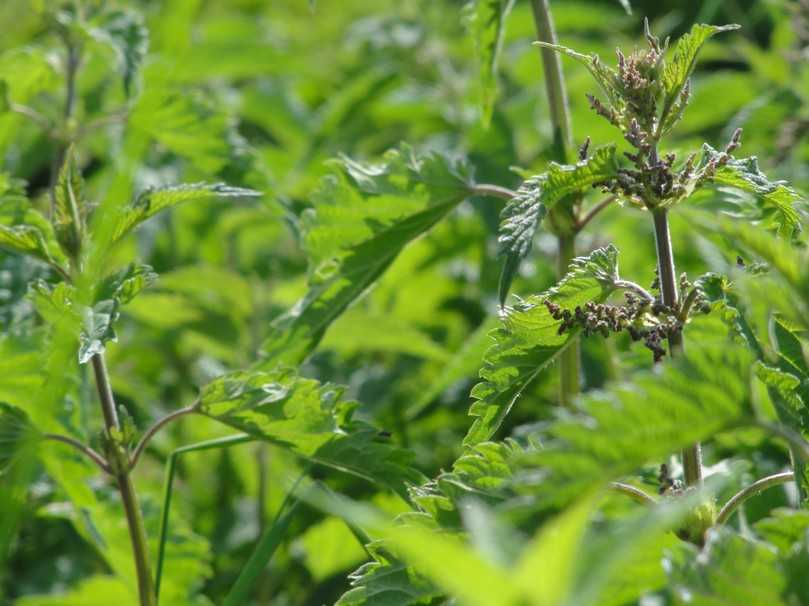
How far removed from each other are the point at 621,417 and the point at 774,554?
0.64ft

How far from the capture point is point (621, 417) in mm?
1100

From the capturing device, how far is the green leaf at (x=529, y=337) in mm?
1577

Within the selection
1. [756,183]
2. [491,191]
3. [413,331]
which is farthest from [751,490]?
[413,331]

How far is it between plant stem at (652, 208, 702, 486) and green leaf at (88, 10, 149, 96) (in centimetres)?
132

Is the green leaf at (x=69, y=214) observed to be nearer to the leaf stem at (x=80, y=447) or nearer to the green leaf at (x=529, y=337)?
the leaf stem at (x=80, y=447)

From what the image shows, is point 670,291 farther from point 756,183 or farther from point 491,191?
point 491,191

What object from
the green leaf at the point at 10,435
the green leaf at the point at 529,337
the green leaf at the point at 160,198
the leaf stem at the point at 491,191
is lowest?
the green leaf at the point at 10,435

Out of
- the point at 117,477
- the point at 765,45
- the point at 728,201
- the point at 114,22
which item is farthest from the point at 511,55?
the point at 765,45

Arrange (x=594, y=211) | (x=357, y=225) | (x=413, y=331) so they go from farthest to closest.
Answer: (x=413, y=331)
(x=357, y=225)
(x=594, y=211)

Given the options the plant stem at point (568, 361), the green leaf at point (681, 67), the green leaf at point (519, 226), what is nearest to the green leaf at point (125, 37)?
the plant stem at point (568, 361)

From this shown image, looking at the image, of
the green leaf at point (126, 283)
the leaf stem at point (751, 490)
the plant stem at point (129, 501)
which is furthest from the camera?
the plant stem at point (129, 501)

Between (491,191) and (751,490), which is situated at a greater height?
(491,191)

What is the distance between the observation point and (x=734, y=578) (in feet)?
3.64

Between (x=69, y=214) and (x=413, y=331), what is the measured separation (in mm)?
1058
